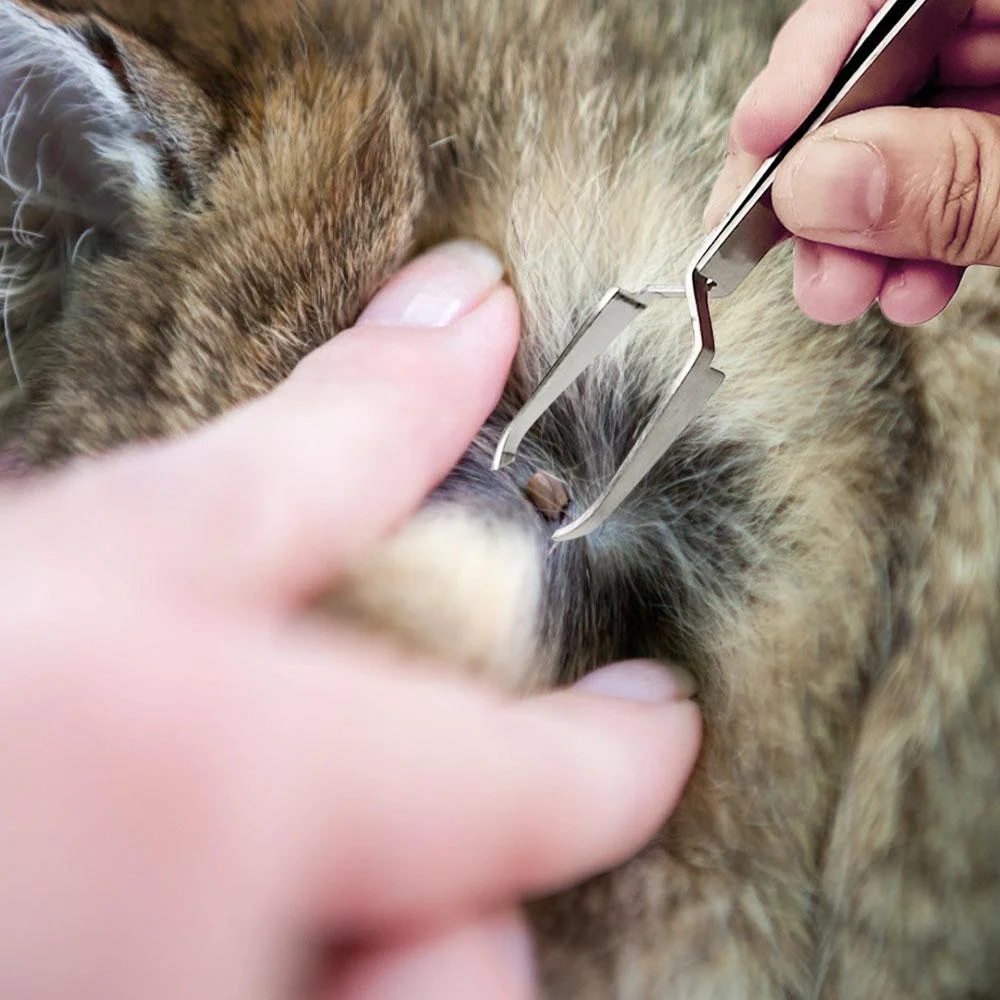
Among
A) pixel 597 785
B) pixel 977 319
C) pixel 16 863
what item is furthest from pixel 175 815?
pixel 977 319

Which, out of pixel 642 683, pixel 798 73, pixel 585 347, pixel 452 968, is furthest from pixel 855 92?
pixel 452 968

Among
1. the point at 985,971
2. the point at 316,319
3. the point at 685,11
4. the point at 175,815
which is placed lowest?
the point at 985,971

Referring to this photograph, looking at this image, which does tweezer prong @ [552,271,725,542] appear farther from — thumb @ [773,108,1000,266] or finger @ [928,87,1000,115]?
finger @ [928,87,1000,115]

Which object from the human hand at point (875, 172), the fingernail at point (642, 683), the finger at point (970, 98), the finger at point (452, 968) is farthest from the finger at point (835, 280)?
the finger at point (452, 968)

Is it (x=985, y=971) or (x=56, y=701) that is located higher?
(x=56, y=701)

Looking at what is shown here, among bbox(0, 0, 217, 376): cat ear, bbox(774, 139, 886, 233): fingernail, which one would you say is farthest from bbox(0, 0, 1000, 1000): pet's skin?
bbox(774, 139, 886, 233): fingernail

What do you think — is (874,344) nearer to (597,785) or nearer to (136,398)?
(597,785)

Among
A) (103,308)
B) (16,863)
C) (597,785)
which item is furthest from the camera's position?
(103,308)
